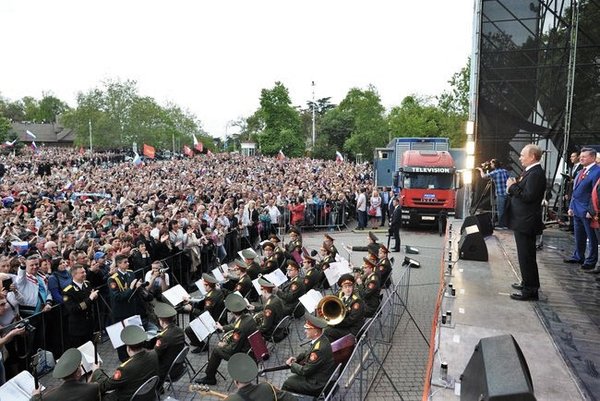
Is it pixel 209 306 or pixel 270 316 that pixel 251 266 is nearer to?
pixel 209 306

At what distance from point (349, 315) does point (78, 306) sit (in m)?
4.65

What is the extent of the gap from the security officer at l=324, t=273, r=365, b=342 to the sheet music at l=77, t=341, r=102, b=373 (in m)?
3.39

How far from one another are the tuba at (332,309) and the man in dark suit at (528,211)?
2.42 meters

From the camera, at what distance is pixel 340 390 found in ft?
18.5

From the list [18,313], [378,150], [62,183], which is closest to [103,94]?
[62,183]

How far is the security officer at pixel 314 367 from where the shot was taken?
574 centimetres

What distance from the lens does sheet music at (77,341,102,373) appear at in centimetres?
517

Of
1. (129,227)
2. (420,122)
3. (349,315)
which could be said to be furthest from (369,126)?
(349,315)

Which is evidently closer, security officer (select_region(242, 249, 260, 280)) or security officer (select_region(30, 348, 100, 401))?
security officer (select_region(30, 348, 100, 401))

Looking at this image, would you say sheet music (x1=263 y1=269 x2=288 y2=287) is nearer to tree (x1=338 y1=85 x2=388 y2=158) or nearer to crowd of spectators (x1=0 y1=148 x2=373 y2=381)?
crowd of spectators (x1=0 y1=148 x2=373 y2=381)

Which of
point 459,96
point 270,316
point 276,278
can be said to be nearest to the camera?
point 270,316

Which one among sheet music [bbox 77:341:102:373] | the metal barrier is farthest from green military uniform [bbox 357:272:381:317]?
sheet music [bbox 77:341:102:373]

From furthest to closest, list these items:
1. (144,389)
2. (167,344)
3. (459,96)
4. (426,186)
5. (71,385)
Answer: (459,96) < (426,186) < (167,344) < (144,389) < (71,385)

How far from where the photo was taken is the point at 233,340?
22.5 feet
